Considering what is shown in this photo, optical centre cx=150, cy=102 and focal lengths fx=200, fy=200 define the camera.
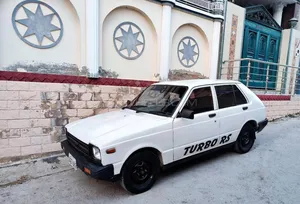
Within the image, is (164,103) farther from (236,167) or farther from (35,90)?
(35,90)

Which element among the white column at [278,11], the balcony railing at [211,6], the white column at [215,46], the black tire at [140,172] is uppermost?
the white column at [278,11]

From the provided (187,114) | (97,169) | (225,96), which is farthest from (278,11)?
(97,169)

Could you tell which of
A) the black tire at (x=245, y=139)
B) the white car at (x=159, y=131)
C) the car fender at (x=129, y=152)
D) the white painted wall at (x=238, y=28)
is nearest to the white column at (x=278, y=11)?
the white painted wall at (x=238, y=28)

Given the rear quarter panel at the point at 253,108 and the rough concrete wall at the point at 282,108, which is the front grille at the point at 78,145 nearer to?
the rear quarter panel at the point at 253,108

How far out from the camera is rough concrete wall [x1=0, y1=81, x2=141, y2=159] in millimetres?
3874

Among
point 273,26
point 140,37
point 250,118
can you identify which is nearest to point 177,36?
point 140,37

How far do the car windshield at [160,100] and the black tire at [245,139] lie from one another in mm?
1823

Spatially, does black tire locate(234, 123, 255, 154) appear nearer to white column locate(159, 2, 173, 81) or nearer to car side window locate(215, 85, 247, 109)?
car side window locate(215, 85, 247, 109)

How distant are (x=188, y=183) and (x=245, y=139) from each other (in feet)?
6.47

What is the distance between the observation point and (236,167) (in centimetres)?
371

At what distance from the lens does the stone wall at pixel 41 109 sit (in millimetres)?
3877

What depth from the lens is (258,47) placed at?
8734 millimetres

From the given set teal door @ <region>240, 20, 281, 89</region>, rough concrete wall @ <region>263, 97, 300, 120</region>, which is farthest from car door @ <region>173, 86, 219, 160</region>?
teal door @ <region>240, 20, 281, 89</region>

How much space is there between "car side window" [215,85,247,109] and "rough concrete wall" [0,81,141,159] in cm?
267
